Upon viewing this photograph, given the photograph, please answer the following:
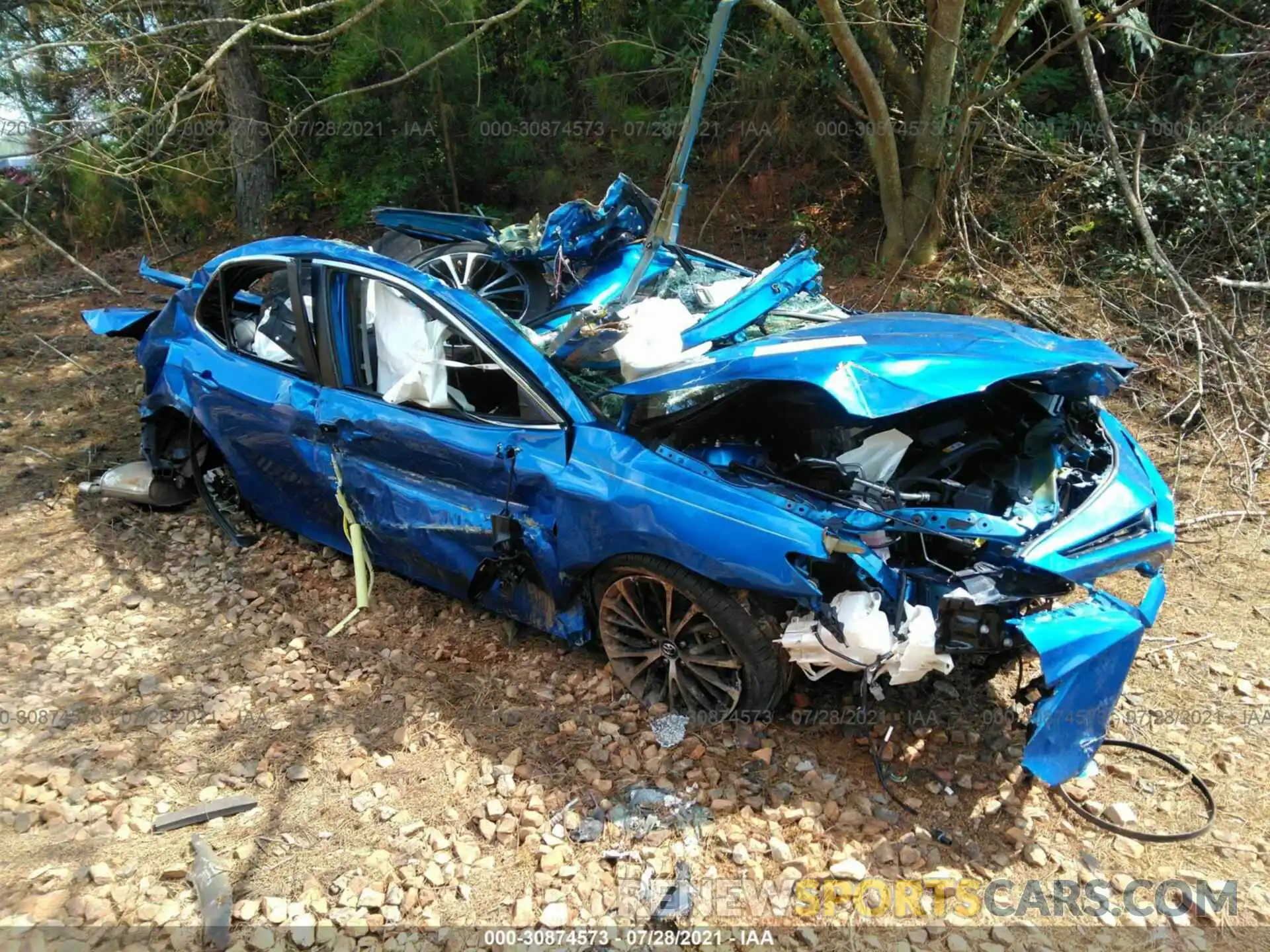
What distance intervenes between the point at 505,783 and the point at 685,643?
0.83 meters

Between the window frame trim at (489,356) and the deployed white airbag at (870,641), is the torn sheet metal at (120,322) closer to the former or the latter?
the window frame trim at (489,356)

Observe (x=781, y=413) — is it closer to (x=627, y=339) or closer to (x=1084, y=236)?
(x=627, y=339)

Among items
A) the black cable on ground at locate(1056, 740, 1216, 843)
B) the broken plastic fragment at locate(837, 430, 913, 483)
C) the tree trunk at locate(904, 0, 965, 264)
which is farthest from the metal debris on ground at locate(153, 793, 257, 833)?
the tree trunk at locate(904, 0, 965, 264)

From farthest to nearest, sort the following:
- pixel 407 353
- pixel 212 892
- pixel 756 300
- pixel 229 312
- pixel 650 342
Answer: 1. pixel 229 312
2. pixel 407 353
3. pixel 756 300
4. pixel 650 342
5. pixel 212 892

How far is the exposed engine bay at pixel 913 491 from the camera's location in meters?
2.86

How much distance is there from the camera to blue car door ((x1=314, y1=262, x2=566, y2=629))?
11.4 ft

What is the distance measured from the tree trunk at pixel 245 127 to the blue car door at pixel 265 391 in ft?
14.5

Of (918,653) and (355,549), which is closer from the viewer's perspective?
(918,653)

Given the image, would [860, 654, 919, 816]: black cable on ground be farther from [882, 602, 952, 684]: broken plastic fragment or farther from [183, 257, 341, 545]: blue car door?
[183, 257, 341, 545]: blue car door

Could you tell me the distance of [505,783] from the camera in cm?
321

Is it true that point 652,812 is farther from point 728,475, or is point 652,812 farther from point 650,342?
point 650,342

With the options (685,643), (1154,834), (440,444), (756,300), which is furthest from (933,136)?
(1154,834)

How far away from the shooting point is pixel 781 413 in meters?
3.35

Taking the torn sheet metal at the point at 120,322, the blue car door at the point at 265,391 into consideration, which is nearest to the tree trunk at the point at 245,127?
the torn sheet metal at the point at 120,322
